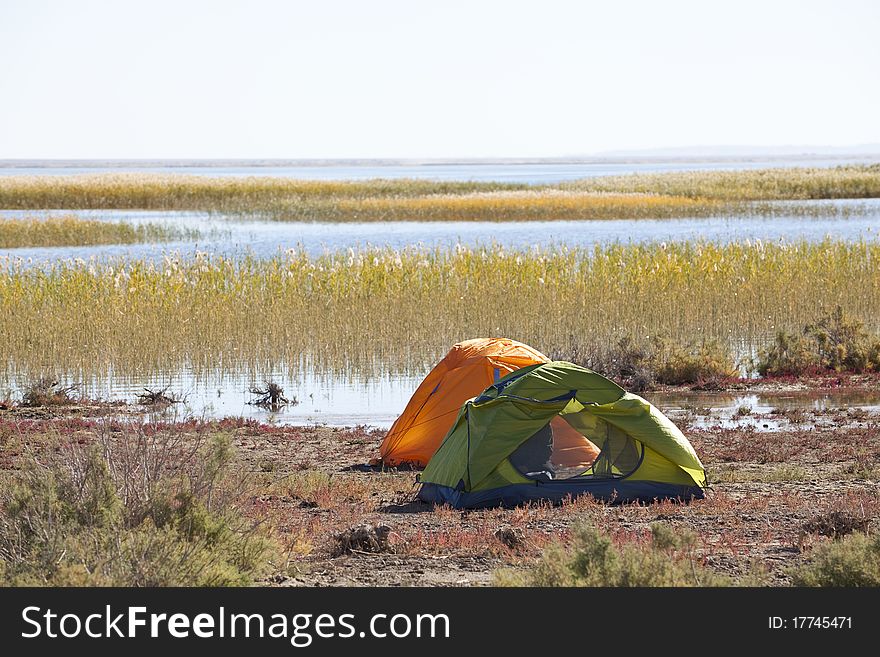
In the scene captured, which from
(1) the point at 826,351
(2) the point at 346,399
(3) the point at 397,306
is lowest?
(2) the point at 346,399

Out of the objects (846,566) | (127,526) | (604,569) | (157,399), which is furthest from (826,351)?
(127,526)

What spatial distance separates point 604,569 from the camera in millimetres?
6199

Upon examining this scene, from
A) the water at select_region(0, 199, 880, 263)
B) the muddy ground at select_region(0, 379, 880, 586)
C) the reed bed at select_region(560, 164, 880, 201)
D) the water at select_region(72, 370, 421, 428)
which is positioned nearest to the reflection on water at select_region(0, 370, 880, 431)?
the water at select_region(72, 370, 421, 428)

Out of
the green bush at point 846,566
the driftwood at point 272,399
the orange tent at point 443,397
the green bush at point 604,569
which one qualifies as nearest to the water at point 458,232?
the driftwood at point 272,399

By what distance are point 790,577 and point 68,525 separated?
4.31 meters

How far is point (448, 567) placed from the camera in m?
7.72

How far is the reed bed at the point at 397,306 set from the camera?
18.2 metres

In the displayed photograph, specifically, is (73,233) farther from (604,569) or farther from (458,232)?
(604,569)

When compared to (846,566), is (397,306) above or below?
below

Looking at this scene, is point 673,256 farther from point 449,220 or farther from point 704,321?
point 449,220

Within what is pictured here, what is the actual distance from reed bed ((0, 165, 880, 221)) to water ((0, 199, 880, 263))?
2.11 meters

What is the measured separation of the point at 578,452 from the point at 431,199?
180ft
